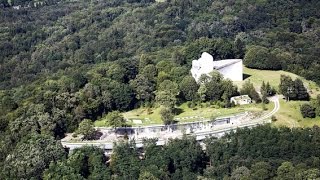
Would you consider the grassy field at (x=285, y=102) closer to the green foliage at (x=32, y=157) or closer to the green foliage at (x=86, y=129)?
the green foliage at (x=86, y=129)

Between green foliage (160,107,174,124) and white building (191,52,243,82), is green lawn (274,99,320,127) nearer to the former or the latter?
white building (191,52,243,82)

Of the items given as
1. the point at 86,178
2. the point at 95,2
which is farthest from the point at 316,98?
the point at 95,2

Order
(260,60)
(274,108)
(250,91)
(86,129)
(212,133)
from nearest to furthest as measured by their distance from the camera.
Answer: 1. (212,133)
2. (86,129)
3. (274,108)
4. (250,91)
5. (260,60)

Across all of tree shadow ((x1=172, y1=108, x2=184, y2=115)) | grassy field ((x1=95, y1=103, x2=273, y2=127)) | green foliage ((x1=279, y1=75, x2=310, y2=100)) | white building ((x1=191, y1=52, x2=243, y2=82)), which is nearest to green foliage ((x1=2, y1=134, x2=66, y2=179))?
grassy field ((x1=95, y1=103, x2=273, y2=127))

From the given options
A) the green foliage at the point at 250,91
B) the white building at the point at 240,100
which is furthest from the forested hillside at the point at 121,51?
the green foliage at the point at 250,91

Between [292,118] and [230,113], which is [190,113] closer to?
[230,113]

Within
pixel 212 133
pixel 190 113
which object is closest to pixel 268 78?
pixel 190 113

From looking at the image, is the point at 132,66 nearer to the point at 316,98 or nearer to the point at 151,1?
the point at 316,98
